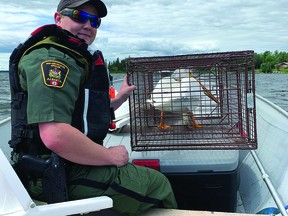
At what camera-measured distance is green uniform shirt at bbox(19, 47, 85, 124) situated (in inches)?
49.8

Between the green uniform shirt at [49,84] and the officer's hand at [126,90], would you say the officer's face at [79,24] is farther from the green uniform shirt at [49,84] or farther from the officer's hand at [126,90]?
the officer's hand at [126,90]

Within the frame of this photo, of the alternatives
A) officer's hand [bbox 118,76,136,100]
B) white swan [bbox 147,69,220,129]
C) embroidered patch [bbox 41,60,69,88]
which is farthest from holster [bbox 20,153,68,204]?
white swan [bbox 147,69,220,129]

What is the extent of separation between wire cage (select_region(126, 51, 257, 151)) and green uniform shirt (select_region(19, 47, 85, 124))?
2.48 feet

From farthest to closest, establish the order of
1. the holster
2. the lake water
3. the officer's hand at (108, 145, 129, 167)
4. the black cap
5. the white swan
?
the lake water, the white swan, the black cap, the officer's hand at (108, 145, 129, 167), the holster

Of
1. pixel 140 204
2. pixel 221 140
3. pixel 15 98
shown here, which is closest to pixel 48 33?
pixel 15 98

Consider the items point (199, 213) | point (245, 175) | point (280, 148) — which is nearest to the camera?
point (199, 213)

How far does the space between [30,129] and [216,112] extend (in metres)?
1.65

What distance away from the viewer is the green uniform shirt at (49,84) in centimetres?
126

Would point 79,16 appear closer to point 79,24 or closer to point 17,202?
point 79,24

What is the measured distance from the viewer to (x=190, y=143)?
2.13 metres

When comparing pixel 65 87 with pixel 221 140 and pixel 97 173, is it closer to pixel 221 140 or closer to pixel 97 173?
pixel 97 173

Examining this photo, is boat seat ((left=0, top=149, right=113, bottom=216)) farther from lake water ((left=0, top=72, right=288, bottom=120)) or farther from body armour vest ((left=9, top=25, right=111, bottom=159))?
lake water ((left=0, top=72, right=288, bottom=120))

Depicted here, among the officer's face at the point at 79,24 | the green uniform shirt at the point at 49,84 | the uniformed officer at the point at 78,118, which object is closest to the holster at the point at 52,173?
the uniformed officer at the point at 78,118

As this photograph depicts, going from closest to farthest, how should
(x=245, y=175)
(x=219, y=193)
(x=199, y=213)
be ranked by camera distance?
1. (x=199, y=213)
2. (x=219, y=193)
3. (x=245, y=175)
